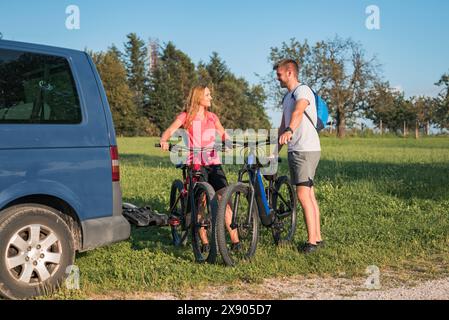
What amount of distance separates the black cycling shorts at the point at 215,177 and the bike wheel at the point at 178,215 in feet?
1.18

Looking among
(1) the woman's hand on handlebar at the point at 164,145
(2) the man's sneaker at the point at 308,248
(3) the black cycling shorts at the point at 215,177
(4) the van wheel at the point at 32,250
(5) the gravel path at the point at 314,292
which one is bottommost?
(5) the gravel path at the point at 314,292

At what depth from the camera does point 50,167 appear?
4.39 m

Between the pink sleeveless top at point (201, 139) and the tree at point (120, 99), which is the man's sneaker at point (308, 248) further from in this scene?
the tree at point (120, 99)

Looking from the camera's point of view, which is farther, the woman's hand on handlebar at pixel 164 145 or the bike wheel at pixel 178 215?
the bike wheel at pixel 178 215

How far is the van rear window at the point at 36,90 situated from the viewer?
4359 mm

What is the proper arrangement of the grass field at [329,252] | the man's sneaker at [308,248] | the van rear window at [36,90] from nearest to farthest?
the van rear window at [36,90] → the grass field at [329,252] → the man's sneaker at [308,248]

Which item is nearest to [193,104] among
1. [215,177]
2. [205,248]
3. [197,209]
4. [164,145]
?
[164,145]

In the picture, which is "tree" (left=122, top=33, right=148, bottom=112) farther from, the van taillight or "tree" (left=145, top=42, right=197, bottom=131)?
the van taillight

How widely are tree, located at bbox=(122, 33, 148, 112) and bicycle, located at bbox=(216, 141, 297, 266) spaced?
260ft

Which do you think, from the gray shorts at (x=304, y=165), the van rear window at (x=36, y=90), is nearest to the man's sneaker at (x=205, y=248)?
the gray shorts at (x=304, y=165)

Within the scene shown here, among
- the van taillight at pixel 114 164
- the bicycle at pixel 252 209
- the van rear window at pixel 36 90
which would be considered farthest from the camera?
the bicycle at pixel 252 209

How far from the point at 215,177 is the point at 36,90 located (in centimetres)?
223

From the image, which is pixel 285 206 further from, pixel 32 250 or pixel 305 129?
pixel 32 250

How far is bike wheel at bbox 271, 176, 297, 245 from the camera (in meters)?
6.55
